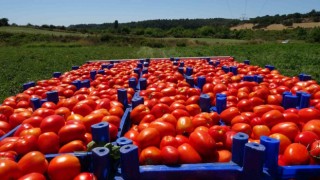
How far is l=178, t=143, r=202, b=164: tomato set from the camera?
82.4 inches

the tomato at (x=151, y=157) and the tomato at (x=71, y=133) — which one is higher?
the tomato at (x=71, y=133)

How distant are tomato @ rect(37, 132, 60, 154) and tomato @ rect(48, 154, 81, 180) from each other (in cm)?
33

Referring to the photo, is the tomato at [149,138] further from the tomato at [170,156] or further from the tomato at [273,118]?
the tomato at [273,118]

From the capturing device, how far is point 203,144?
7.18 ft

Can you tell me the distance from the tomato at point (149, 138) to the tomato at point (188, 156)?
30cm

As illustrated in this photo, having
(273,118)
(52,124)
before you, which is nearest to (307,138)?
(273,118)

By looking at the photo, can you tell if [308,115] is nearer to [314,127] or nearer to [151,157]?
[314,127]

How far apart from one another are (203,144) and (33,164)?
1.26 meters

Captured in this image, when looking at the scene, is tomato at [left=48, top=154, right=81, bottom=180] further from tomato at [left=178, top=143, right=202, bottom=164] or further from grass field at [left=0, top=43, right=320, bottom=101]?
grass field at [left=0, top=43, right=320, bottom=101]

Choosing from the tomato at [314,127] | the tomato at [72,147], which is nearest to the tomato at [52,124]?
the tomato at [72,147]

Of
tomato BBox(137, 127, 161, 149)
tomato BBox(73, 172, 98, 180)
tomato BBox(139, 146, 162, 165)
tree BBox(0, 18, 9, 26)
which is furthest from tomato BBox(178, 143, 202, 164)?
tree BBox(0, 18, 9, 26)

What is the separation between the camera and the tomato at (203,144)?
2182mm

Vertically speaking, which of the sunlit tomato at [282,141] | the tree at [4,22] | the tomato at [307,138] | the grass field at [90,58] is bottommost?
the grass field at [90,58]

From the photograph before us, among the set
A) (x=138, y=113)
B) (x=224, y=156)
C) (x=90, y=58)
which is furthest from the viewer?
(x=90, y=58)
